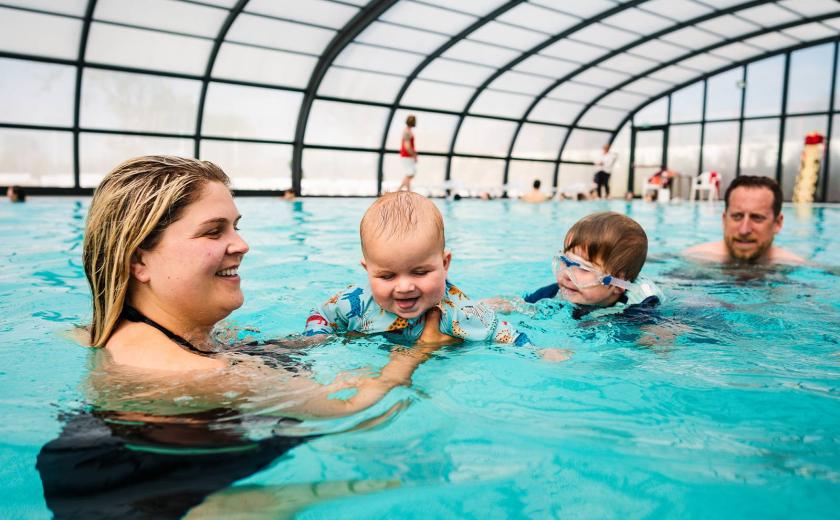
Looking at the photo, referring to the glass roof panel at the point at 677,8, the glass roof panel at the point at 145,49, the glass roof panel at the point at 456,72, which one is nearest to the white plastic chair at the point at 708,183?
the glass roof panel at the point at 677,8

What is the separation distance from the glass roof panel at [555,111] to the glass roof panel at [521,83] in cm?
115

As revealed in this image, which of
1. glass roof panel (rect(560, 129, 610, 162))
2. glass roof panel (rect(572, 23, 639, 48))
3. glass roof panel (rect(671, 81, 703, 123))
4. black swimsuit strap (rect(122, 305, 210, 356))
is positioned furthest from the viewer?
glass roof panel (rect(560, 129, 610, 162))

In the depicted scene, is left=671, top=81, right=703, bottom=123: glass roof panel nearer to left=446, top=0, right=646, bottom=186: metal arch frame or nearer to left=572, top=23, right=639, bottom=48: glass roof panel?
left=446, top=0, right=646, bottom=186: metal arch frame

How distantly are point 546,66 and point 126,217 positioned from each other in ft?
68.9

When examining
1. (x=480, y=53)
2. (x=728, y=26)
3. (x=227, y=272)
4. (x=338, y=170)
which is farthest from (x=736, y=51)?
(x=227, y=272)

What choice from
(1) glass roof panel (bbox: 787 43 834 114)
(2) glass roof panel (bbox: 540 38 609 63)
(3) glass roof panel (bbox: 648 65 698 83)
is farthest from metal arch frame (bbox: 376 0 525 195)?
(1) glass roof panel (bbox: 787 43 834 114)

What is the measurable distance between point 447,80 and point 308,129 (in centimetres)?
497

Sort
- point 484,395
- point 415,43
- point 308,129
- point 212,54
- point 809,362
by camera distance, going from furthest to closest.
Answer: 1. point 308,129
2. point 415,43
3. point 212,54
4. point 809,362
5. point 484,395

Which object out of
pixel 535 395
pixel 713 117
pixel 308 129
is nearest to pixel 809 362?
pixel 535 395

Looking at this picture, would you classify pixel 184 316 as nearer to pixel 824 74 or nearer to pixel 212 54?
pixel 212 54

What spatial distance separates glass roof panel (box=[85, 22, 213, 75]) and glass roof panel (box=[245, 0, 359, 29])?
187 centimetres

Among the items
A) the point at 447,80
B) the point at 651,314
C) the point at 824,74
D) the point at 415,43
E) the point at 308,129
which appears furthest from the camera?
the point at 824,74

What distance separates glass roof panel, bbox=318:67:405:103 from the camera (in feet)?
59.6

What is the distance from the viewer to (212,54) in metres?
15.8
